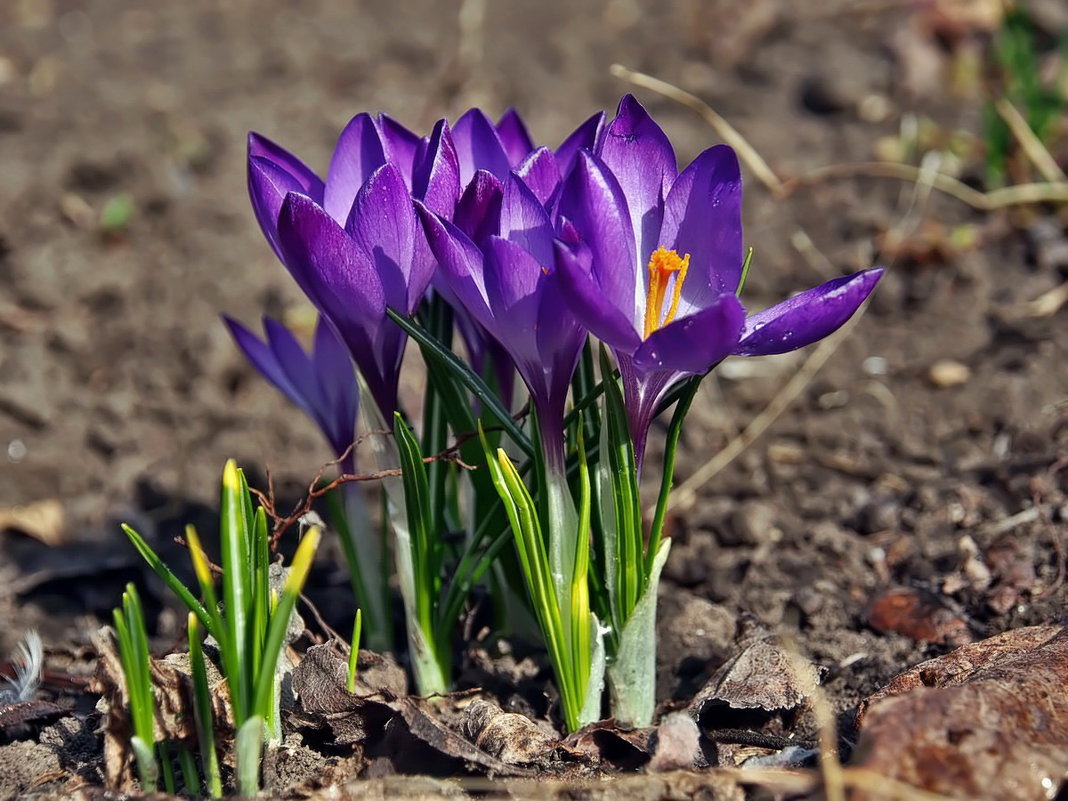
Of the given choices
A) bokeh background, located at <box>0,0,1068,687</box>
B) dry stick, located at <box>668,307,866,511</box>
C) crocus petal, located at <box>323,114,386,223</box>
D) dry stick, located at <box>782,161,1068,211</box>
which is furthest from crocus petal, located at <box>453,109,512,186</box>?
dry stick, located at <box>782,161,1068,211</box>

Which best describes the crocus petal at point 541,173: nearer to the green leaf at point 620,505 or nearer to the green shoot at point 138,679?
the green leaf at point 620,505

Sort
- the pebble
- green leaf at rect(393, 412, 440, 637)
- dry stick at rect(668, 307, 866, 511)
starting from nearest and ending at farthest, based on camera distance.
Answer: green leaf at rect(393, 412, 440, 637) → dry stick at rect(668, 307, 866, 511) → the pebble

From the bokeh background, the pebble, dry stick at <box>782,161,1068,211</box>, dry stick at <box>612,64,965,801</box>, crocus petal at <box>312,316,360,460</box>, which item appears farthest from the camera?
dry stick at <box>782,161,1068,211</box>

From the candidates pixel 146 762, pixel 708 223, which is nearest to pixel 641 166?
pixel 708 223

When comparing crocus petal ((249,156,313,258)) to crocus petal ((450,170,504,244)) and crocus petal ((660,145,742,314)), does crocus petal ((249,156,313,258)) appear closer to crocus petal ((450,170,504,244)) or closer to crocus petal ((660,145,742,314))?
crocus petal ((450,170,504,244))

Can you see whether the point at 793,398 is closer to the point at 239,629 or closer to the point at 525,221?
the point at 525,221

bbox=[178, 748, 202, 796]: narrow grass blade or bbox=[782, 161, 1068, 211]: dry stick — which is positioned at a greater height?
bbox=[782, 161, 1068, 211]: dry stick
